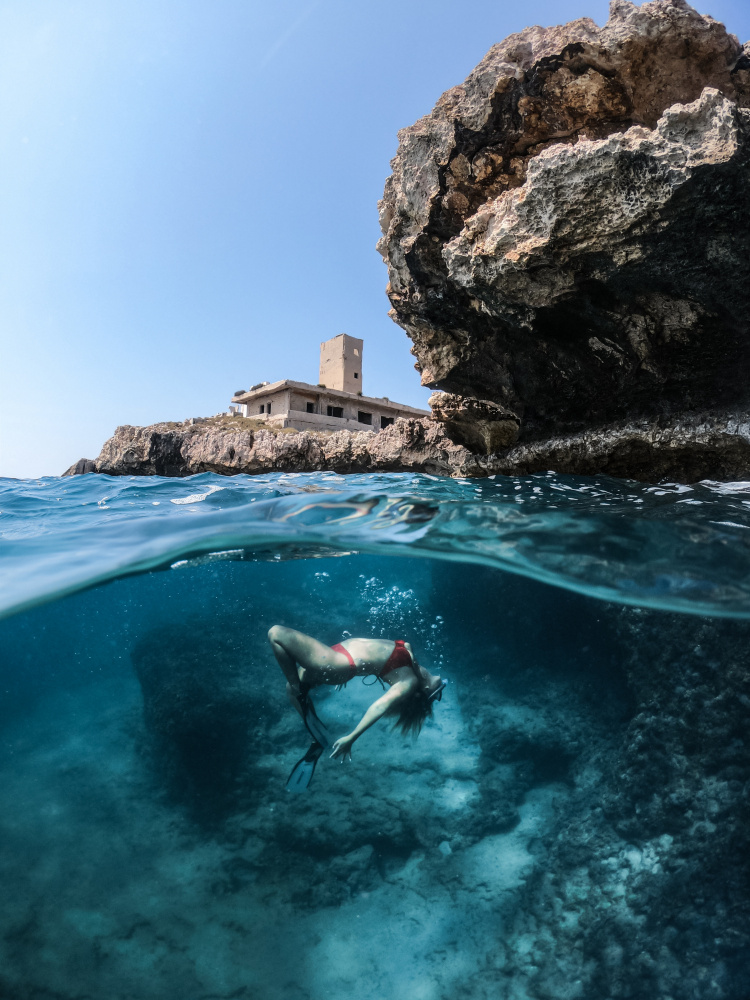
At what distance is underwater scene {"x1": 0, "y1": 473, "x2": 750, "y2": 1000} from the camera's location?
13.9 feet

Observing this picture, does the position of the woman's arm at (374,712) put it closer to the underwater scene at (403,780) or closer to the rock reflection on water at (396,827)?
the underwater scene at (403,780)

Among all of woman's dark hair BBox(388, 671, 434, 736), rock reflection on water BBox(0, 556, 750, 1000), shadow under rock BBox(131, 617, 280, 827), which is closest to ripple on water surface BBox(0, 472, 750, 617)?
rock reflection on water BBox(0, 556, 750, 1000)

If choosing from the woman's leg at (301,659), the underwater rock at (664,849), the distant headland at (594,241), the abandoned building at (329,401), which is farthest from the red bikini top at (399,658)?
the abandoned building at (329,401)

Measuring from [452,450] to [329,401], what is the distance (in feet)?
73.1

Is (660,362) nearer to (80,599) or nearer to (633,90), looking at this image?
(633,90)

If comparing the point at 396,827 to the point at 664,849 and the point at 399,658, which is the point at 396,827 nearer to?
the point at 399,658

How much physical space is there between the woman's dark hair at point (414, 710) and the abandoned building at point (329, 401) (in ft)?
70.5

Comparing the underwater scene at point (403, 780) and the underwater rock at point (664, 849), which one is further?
the underwater scene at point (403, 780)

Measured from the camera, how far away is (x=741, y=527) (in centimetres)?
500

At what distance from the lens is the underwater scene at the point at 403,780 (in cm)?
425

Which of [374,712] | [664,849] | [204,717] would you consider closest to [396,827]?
[374,712]

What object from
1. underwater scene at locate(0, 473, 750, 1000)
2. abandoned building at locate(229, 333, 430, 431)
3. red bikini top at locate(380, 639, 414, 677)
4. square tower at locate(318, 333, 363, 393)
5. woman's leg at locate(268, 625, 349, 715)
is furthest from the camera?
square tower at locate(318, 333, 363, 393)

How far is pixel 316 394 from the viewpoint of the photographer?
30484 mm

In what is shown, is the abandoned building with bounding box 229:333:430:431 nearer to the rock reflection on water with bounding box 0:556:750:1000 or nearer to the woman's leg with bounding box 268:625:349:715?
the rock reflection on water with bounding box 0:556:750:1000
